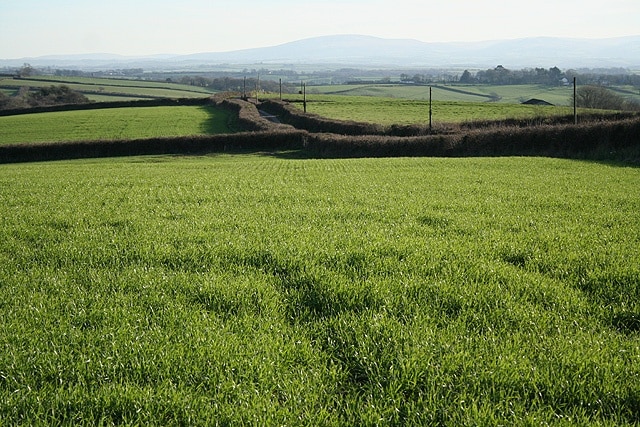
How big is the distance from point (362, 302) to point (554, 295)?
7.20 ft

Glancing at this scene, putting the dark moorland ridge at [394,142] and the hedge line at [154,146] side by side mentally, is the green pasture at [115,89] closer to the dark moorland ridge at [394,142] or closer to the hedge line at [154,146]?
the dark moorland ridge at [394,142]

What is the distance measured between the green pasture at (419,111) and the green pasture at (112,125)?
15.7 meters

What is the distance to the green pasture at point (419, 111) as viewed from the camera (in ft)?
191

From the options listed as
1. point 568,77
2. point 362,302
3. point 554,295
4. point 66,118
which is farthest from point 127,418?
point 568,77

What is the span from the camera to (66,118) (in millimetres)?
68875

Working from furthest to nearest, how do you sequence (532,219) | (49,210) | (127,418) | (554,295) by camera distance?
(49,210), (532,219), (554,295), (127,418)

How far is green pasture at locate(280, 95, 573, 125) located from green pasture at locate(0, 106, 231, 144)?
15.7m

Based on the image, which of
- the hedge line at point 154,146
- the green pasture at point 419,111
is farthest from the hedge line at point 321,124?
the hedge line at point 154,146

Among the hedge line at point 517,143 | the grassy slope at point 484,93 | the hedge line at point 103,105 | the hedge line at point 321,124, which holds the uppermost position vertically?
the grassy slope at point 484,93

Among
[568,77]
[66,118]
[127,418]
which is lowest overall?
[127,418]

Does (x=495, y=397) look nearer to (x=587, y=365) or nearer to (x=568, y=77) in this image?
(x=587, y=365)

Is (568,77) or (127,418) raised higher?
(568,77)

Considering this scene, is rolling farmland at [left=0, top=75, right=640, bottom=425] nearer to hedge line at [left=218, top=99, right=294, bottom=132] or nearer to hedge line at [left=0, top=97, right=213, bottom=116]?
hedge line at [left=218, top=99, right=294, bottom=132]

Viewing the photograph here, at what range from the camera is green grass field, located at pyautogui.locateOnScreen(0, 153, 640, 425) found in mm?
3730
